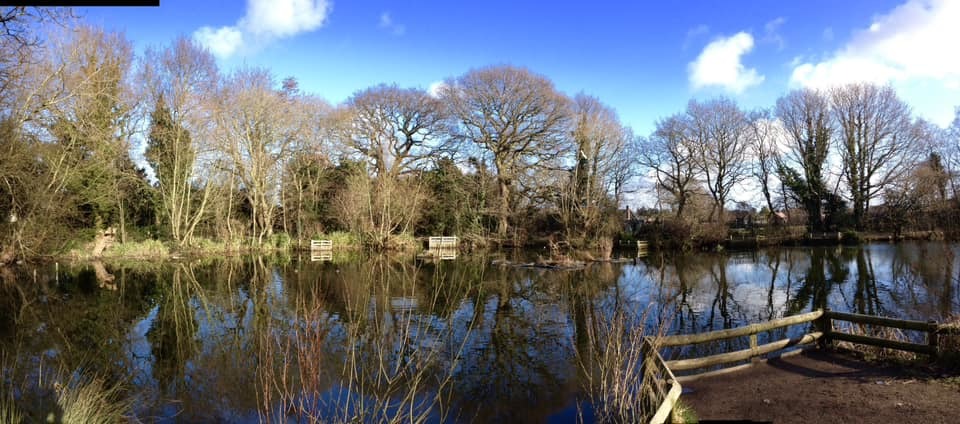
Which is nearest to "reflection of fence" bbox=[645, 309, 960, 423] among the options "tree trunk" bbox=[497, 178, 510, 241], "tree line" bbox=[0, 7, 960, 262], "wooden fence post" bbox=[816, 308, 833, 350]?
"wooden fence post" bbox=[816, 308, 833, 350]

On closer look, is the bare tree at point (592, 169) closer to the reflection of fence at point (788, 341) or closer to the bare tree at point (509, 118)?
the bare tree at point (509, 118)

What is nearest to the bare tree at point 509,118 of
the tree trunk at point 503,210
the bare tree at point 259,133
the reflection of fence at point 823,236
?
the tree trunk at point 503,210

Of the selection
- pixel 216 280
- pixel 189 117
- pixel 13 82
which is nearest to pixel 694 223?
pixel 216 280

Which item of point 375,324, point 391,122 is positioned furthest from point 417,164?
point 375,324

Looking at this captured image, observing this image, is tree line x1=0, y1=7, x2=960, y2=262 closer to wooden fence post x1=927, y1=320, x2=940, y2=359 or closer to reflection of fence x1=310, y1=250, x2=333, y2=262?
reflection of fence x1=310, y1=250, x2=333, y2=262

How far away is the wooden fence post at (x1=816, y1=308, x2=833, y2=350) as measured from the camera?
7.75 meters

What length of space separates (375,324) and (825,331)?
26.6 feet

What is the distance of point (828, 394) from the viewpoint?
233 inches

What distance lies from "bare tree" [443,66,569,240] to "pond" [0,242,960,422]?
14.5 m

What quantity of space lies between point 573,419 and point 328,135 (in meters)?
34.2

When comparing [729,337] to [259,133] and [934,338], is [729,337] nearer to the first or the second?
[934,338]

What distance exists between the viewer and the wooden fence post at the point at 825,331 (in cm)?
775

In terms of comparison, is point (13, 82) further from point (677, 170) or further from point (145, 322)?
point (677, 170)

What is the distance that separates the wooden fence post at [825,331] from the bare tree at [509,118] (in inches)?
1160
